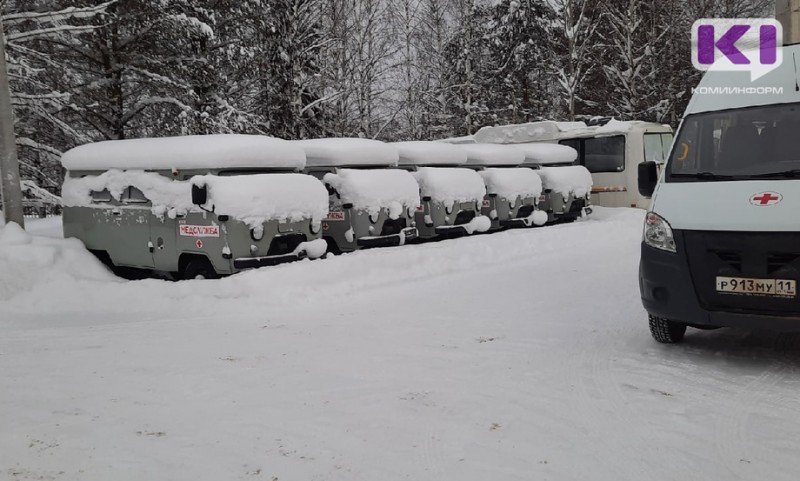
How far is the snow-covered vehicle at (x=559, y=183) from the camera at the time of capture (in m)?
15.3

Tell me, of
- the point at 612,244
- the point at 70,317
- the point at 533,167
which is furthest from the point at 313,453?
the point at 533,167

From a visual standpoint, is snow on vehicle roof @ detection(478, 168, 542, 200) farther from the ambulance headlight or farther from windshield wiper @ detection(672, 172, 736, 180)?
the ambulance headlight

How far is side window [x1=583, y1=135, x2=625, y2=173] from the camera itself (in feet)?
59.1

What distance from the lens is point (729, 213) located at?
15.6 feet

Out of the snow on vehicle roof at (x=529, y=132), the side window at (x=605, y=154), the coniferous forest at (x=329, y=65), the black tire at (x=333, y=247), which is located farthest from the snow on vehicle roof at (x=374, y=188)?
the snow on vehicle roof at (x=529, y=132)

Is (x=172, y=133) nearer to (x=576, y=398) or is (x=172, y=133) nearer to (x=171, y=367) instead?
(x=171, y=367)

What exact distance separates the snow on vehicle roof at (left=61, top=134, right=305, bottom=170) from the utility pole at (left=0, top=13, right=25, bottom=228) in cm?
102

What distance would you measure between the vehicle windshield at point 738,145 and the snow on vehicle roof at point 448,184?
21.3ft

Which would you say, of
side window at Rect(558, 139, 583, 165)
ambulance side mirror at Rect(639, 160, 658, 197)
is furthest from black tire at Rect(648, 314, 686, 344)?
side window at Rect(558, 139, 583, 165)

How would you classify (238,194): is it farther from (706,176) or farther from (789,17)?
(789,17)

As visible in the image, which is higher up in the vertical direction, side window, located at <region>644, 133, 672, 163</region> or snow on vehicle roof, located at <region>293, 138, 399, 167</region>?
side window, located at <region>644, 133, 672, 163</region>

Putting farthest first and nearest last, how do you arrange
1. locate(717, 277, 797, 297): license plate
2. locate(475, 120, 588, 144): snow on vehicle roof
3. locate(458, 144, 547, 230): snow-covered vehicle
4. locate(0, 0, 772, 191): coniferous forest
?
1. locate(475, 120, 588, 144): snow on vehicle roof
2. locate(0, 0, 772, 191): coniferous forest
3. locate(458, 144, 547, 230): snow-covered vehicle
4. locate(717, 277, 797, 297): license plate

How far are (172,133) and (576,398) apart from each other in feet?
54.6

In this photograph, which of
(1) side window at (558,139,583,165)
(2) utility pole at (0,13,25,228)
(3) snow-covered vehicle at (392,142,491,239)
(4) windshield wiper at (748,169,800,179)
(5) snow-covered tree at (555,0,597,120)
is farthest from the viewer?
(5) snow-covered tree at (555,0,597,120)
